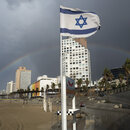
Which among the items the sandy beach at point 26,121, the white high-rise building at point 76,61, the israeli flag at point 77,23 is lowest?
the sandy beach at point 26,121

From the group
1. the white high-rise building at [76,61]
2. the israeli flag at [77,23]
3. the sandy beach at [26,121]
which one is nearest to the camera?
the israeli flag at [77,23]

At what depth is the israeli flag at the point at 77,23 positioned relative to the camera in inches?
284

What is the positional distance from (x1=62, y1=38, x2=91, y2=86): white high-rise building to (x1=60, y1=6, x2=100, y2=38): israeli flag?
118m

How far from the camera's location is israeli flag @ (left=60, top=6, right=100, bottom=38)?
284 inches

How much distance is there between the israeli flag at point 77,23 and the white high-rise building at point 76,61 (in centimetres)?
11830

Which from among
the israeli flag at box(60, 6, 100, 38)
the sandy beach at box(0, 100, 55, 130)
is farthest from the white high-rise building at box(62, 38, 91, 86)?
the israeli flag at box(60, 6, 100, 38)

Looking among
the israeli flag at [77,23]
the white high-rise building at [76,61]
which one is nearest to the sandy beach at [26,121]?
the israeli flag at [77,23]

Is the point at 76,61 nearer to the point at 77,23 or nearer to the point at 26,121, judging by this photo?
the point at 26,121

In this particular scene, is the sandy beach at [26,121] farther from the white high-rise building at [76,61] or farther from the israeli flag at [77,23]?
the white high-rise building at [76,61]

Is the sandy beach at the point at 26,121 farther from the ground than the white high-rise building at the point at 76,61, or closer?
closer

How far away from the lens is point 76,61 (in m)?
136

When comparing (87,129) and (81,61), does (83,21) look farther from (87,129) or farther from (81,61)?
(81,61)

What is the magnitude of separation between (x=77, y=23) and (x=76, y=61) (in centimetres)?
12937

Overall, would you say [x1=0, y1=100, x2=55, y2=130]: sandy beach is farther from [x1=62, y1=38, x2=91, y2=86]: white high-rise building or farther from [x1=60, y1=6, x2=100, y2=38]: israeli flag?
[x1=62, y1=38, x2=91, y2=86]: white high-rise building
